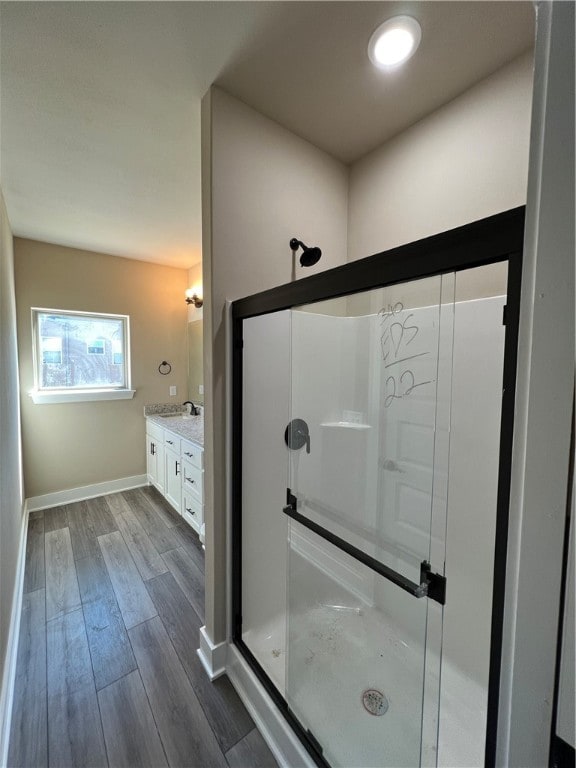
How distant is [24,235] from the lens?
280cm

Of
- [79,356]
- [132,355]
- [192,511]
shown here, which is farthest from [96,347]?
[192,511]

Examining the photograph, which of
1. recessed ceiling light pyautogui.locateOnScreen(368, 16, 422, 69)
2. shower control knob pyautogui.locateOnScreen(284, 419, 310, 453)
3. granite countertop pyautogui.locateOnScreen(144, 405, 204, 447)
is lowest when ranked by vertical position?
granite countertop pyautogui.locateOnScreen(144, 405, 204, 447)

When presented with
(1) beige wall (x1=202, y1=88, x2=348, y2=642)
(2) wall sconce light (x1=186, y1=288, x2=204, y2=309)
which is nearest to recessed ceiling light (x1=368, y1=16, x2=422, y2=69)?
(1) beige wall (x1=202, y1=88, x2=348, y2=642)

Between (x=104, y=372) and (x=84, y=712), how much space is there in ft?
9.51

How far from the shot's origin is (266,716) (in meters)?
1.25

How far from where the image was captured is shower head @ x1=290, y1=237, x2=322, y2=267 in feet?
5.27

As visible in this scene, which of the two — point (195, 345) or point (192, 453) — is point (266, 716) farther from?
point (195, 345)

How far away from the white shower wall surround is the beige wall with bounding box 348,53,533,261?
0.46 metres

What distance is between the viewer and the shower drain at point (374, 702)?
48.6 inches

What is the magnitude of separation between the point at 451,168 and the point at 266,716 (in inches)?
100

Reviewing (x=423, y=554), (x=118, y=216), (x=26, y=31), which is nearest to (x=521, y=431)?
(x=423, y=554)

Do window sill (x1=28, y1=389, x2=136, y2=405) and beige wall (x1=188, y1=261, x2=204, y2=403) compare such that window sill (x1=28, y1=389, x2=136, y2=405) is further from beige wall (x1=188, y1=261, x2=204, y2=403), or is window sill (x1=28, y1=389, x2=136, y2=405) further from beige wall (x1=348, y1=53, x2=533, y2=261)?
beige wall (x1=348, y1=53, x2=533, y2=261)

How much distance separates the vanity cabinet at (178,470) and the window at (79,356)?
2.20ft

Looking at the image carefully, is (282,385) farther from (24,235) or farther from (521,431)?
(24,235)
